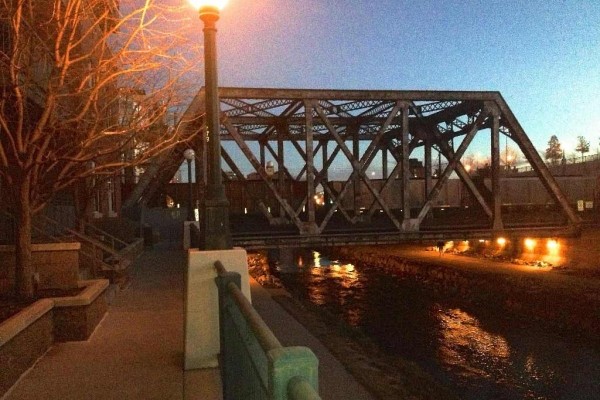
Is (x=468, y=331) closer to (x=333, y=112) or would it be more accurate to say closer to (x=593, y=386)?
(x=593, y=386)

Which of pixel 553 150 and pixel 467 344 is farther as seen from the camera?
pixel 553 150

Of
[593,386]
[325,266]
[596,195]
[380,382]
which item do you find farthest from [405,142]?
[596,195]

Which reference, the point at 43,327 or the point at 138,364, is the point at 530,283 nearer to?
the point at 138,364

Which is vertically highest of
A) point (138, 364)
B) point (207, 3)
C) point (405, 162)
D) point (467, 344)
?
point (207, 3)

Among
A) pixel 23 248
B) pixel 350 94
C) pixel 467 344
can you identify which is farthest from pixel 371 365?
pixel 350 94

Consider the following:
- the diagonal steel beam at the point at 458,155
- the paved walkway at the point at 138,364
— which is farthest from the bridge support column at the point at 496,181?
the paved walkway at the point at 138,364

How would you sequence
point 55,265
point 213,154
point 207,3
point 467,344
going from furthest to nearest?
point 467,344 < point 55,265 < point 213,154 < point 207,3

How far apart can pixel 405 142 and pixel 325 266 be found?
20.0 metres

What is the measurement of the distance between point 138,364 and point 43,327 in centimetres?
151

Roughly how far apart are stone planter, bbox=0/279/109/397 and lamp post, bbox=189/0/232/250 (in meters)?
2.38

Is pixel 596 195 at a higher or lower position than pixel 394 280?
higher

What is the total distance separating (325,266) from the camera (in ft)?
126

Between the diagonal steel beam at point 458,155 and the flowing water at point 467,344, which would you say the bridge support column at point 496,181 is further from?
the flowing water at point 467,344

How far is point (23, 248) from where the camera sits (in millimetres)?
8625
